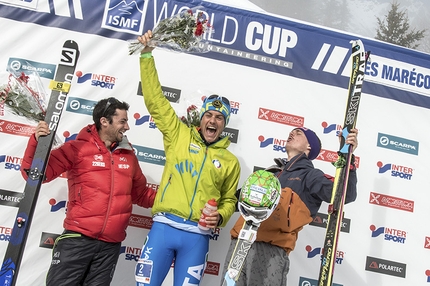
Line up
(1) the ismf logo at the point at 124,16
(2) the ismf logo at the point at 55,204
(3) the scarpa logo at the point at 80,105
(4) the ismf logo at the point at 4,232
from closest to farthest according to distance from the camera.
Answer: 1. (4) the ismf logo at the point at 4,232
2. (2) the ismf logo at the point at 55,204
3. (3) the scarpa logo at the point at 80,105
4. (1) the ismf logo at the point at 124,16

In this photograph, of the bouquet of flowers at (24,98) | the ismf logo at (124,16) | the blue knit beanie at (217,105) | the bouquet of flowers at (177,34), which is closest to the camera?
the bouquet of flowers at (24,98)

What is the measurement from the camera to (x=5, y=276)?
291cm

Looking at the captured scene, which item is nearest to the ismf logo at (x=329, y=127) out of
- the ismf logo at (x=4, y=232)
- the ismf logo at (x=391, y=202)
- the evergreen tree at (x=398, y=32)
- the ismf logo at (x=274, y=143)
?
the ismf logo at (x=274, y=143)

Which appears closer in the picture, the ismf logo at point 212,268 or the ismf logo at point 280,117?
the ismf logo at point 212,268

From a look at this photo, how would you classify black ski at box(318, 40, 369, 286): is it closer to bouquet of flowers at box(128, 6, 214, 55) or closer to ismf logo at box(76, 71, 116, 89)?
bouquet of flowers at box(128, 6, 214, 55)

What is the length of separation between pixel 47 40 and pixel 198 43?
152 centimetres

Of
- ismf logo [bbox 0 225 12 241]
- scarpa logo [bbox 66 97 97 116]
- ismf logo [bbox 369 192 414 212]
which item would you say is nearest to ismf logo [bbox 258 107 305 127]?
ismf logo [bbox 369 192 414 212]

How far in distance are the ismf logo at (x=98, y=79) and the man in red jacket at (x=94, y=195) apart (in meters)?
0.73

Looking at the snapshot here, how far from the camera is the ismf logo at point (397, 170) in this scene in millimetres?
4637

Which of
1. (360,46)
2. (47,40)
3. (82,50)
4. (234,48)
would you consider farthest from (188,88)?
(360,46)

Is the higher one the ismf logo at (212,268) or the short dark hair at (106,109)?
the short dark hair at (106,109)

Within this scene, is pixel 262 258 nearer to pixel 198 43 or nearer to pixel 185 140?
pixel 185 140

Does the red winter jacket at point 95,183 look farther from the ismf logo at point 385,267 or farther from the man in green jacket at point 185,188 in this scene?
the ismf logo at point 385,267

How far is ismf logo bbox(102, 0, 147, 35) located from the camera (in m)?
4.20
